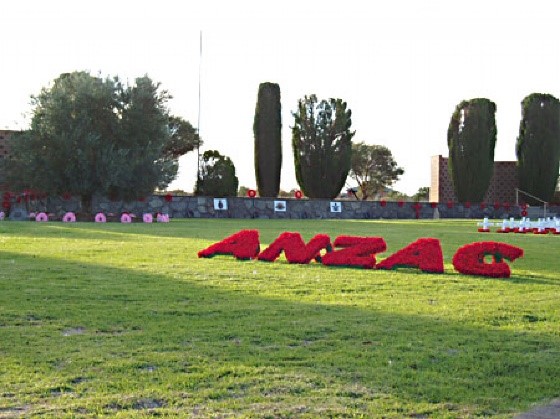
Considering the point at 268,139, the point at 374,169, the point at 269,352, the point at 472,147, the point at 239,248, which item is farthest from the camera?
the point at 374,169

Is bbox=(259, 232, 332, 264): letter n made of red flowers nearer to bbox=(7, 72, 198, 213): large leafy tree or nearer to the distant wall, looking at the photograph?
bbox=(7, 72, 198, 213): large leafy tree

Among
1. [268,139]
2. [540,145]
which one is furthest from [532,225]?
[540,145]

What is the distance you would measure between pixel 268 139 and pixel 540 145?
15390mm

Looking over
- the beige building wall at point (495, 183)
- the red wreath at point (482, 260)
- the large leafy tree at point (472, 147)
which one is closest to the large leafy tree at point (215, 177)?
the large leafy tree at point (472, 147)

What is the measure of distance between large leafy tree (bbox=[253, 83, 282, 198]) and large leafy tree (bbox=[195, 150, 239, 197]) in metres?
3.23

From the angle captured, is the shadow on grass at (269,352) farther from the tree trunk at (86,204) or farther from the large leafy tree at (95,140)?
the tree trunk at (86,204)

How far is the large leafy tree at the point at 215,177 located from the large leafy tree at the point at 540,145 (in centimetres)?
1748

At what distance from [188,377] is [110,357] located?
0.68 m

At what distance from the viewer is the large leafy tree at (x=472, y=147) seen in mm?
41844

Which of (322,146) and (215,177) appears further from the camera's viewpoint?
(322,146)

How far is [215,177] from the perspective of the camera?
115ft

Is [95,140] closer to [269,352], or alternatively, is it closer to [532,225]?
[532,225]

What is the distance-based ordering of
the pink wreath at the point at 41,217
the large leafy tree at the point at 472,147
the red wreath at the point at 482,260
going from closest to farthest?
1. the red wreath at the point at 482,260
2. the pink wreath at the point at 41,217
3. the large leafy tree at the point at 472,147

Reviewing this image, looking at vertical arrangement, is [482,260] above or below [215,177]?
below
